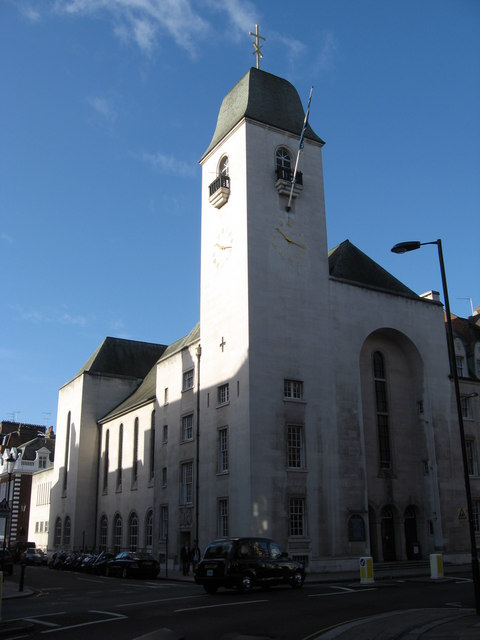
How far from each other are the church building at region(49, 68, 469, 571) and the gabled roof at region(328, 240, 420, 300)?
0.49 feet

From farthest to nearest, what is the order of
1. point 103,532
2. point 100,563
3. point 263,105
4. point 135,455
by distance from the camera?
1. point 103,532
2. point 135,455
3. point 263,105
4. point 100,563

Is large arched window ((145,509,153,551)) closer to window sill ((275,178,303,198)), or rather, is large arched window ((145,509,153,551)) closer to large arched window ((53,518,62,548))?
large arched window ((53,518,62,548))

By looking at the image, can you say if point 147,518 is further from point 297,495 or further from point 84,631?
point 84,631

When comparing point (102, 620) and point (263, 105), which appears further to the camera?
point (263, 105)

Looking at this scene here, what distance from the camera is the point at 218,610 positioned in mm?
16000

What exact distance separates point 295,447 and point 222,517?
551 cm

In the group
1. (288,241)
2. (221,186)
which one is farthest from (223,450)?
(221,186)

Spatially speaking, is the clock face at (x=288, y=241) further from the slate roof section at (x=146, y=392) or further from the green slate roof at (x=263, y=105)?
the slate roof section at (x=146, y=392)

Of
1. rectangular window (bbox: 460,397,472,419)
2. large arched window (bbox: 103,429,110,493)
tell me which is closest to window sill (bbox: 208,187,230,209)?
rectangular window (bbox: 460,397,472,419)

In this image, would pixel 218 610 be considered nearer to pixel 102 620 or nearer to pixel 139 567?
pixel 102 620

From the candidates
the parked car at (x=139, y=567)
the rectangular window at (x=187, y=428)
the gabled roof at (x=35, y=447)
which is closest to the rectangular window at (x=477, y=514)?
the rectangular window at (x=187, y=428)

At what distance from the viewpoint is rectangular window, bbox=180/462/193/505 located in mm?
39406

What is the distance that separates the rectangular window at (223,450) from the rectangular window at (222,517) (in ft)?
5.44

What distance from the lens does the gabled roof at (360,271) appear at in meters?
41.0
